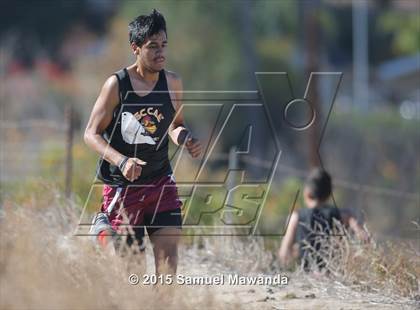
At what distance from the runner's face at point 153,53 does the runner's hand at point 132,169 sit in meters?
0.69

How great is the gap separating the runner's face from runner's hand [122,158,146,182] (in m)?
0.69

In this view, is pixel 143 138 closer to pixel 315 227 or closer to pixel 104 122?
pixel 104 122

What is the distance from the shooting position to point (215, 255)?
955 cm

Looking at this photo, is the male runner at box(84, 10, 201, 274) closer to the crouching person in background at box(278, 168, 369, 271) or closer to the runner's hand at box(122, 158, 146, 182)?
the runner's hand at box(122, 158, 146, 182)

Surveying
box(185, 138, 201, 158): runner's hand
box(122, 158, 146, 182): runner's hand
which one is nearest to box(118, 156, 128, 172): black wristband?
box(122, 158, 146, 182): runner's hand

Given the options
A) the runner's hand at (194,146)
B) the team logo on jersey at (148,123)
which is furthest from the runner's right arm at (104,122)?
the runner's hand at (194,146)

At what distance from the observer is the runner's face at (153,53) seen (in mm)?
7070

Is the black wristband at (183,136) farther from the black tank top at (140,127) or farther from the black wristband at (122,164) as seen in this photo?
the black wristband at (122,164)

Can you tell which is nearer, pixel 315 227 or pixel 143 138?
pixel 143 138

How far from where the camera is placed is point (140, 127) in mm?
7102

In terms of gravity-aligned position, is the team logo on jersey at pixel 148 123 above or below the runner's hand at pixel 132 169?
above

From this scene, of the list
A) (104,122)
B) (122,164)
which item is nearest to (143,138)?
(104,122)

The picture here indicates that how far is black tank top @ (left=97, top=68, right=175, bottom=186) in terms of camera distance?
7051 mm

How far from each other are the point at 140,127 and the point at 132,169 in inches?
18.3
